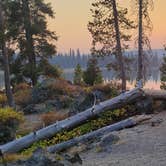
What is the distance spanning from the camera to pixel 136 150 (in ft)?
43.1

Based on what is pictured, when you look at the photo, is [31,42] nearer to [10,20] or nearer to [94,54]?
[10,20]

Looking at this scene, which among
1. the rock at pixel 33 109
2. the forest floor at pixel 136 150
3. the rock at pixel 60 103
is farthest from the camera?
the rock at pixel 60 103

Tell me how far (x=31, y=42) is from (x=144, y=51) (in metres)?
12.4

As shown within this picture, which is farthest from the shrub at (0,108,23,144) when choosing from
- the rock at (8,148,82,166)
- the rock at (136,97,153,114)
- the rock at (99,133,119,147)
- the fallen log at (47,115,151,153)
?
the rock at (8,148,82,166)

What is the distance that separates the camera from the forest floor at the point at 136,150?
1180 centimetres

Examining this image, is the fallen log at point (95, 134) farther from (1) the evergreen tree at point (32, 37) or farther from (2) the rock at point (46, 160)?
(1) the evergreen tree at point (32, 37)

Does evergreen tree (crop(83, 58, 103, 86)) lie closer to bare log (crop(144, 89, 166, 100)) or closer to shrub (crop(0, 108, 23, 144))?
bare log (crop(144, 89, 166, 100))

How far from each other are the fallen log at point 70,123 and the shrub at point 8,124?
6.96 ft

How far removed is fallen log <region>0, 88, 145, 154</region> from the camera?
15039 mm

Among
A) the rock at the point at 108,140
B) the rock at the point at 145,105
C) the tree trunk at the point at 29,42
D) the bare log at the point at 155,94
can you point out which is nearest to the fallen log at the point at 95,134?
the rock at the point at 108,140

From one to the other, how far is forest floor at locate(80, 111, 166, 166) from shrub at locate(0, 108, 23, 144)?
13.8ft

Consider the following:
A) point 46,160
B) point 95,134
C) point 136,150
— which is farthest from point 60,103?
point 46,160

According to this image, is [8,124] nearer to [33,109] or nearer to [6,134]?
[6,134]

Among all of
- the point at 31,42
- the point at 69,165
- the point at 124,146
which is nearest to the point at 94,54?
the point at 31,42
